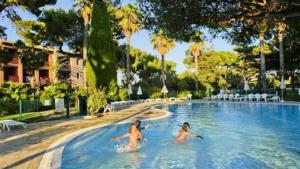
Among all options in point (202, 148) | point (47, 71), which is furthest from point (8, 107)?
point (47, 71)

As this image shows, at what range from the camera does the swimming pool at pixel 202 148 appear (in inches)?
404

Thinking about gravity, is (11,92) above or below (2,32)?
below

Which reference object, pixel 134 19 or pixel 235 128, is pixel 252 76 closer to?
pixel 134 19

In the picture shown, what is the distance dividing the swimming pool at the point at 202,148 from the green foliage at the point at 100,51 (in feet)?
28.7

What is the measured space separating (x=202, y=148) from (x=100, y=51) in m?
14.9

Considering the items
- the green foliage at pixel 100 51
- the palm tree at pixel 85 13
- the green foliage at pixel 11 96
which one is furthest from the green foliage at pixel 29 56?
the palm tree at pixel 85 13

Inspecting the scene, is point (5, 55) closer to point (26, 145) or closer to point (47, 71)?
point (26, 145)

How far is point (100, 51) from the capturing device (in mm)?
26109

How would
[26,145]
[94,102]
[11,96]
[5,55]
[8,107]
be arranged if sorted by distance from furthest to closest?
[11,96] → [5,55] → [8,107] → [94,102] → [26,145]

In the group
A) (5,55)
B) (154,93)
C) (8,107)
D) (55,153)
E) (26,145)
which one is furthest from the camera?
(154,93)

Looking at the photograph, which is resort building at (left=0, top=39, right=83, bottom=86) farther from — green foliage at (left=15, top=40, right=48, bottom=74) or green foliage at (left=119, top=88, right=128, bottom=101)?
green foliage at (left=15, top=40, right=48, bottom=74)

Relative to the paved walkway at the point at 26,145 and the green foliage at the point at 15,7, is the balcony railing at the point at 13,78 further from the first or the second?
the paved walkway at the point at 26,145

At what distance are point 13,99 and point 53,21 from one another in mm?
10849

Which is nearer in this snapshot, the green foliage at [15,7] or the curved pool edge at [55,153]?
the curved pool edge at [55,153]
